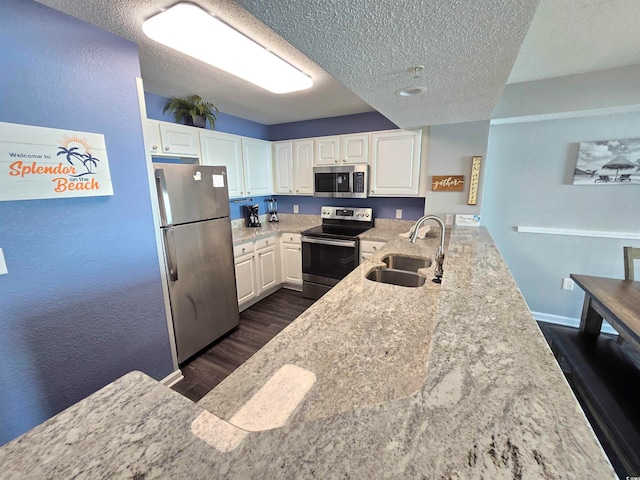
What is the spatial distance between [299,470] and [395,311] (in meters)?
0.87

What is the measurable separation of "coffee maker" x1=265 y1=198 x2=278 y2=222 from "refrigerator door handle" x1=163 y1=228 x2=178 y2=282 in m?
2.07

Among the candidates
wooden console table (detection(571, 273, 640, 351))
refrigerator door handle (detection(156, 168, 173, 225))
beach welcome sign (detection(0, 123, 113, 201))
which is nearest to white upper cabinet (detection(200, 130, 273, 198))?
refrigerator door handle (detection(156, 168, 173, 225))

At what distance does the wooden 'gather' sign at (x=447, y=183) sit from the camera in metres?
2.65

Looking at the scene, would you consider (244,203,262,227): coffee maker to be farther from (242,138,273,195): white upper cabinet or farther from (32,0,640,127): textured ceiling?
(32,0,640,127): textured ceiling

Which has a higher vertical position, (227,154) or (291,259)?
(227,154)

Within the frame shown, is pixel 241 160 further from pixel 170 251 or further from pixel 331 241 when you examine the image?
pixel 170 251

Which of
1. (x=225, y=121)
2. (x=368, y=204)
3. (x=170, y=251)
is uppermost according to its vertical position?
(x=225, y=121)

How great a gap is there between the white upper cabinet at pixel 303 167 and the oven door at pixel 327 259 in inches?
29.3

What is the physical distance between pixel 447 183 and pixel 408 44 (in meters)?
1.91

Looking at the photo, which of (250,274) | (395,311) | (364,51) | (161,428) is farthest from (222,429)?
(250,274)

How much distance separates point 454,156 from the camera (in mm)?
2637

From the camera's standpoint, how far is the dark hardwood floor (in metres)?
2.04

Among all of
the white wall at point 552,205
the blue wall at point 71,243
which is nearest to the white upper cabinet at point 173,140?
the blue wall at point 71,243

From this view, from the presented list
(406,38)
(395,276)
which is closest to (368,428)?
(406,38)
